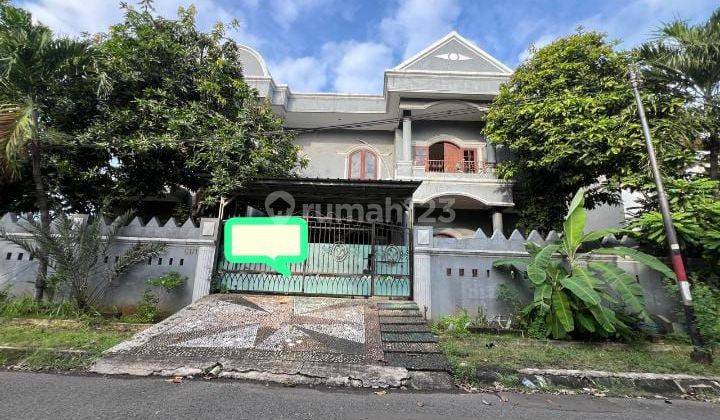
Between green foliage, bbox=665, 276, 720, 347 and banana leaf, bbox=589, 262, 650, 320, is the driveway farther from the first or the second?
green foliage, bbox=665, 276, 720, 347

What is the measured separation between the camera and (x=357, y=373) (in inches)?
153

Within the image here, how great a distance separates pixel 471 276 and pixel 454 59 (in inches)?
369

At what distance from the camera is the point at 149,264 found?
701 cm

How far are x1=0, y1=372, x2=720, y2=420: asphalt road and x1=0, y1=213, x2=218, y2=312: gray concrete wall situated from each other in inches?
124

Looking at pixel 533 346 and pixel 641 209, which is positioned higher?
pixel 641 209

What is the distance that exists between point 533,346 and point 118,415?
571 centimetres

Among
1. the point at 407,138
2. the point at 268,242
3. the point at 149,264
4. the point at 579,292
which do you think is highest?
the point at 407,138

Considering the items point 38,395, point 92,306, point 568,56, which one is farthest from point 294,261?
point 568,56

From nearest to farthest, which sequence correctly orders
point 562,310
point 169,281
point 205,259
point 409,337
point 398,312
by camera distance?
1. point 409,337
2. point 562,310
3. point 398,312
4. point 169,281
5. point 205,259

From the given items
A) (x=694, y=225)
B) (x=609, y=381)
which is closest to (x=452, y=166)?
(x=694, y=225)

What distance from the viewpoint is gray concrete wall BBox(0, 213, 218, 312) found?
6.85 meters

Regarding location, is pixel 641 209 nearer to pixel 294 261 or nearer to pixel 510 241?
pixel 510 241

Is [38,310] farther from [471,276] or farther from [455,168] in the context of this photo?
[455,168]

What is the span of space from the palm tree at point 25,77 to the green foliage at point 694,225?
1125 centimetres
